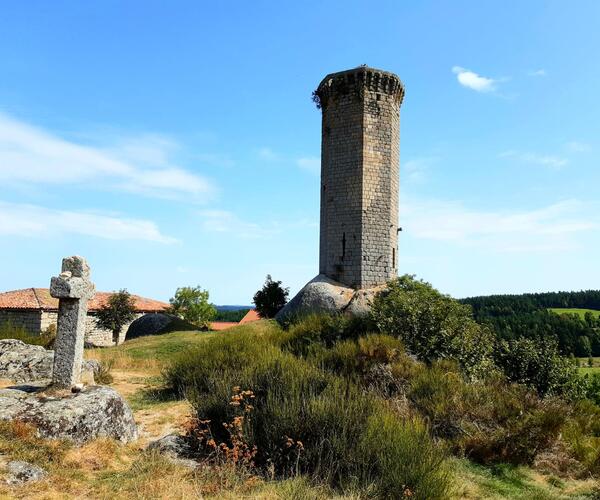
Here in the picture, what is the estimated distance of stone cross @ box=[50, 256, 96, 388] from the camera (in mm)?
7441

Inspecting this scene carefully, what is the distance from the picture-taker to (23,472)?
5.09m

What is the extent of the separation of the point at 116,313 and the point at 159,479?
3497 cm

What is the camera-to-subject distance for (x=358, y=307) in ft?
70.4

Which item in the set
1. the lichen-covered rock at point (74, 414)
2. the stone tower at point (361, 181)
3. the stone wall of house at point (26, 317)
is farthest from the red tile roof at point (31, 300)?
the lichen-covered rock at point (74, 414)

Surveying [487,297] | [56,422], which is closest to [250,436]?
[56,422]

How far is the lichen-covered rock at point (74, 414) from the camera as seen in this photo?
6273 mm

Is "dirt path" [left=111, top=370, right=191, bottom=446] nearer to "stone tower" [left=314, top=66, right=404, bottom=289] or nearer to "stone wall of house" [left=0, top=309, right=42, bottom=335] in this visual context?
"stone tower" [left=314, top=66, right=404, bottom=289]

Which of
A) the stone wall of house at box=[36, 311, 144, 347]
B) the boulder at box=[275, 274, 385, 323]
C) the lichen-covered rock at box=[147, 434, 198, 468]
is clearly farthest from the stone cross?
the stone wall of house at box=[36, 311, 144, 347]

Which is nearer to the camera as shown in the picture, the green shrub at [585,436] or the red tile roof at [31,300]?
the green shrub at [585,436]

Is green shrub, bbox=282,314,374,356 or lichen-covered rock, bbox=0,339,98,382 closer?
lichen-covered rock, bbox=0,339,98,382

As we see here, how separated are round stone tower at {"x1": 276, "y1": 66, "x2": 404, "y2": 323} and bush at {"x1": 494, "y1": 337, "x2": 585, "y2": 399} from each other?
8.90m

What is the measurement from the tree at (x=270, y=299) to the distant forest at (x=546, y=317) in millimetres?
21584

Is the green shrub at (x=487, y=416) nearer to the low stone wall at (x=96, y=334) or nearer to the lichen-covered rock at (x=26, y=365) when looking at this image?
the lichen-covered rock at (x=26, y=365)

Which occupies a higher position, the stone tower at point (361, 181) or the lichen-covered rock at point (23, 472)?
the stone tower at point (361, 181)
